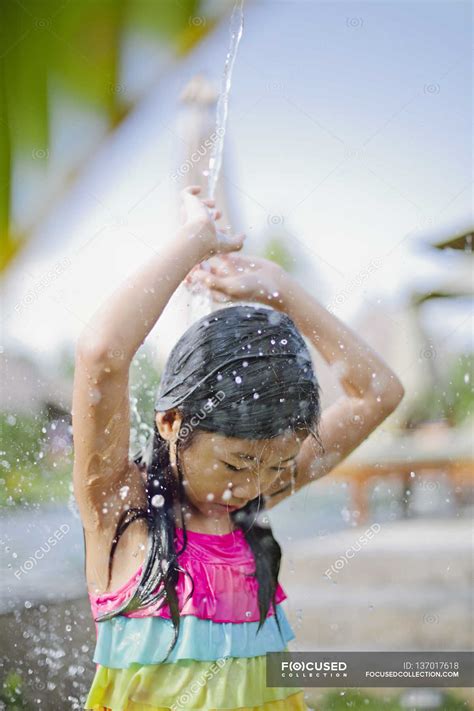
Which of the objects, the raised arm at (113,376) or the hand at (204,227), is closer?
the raised arm at (113,376)

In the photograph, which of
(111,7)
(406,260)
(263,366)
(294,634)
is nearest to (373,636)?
(294,634)

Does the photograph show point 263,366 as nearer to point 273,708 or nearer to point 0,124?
point 273,708

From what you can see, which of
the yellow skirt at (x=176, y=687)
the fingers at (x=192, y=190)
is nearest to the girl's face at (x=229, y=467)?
the yellow skirt at (x=176, y=687)

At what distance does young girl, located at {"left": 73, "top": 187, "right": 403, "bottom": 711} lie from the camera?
1175 mm

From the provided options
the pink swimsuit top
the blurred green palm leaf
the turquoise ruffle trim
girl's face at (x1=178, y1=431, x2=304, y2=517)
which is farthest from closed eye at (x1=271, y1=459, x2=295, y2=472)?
the blurred green palm leaf

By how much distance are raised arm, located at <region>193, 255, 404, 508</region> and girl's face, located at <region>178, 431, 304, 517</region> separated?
69mm

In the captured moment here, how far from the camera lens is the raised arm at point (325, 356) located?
1.29m

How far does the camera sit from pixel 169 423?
121cm

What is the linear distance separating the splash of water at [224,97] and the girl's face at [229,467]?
407 mm

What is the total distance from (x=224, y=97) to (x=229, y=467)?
0.60 meters

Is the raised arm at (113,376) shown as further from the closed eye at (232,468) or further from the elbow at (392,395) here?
the elbow at (392,395)

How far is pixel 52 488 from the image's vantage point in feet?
4.31

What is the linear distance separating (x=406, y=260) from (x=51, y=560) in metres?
0.73

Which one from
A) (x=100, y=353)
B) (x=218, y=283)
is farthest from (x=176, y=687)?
(x=218, y=283)
